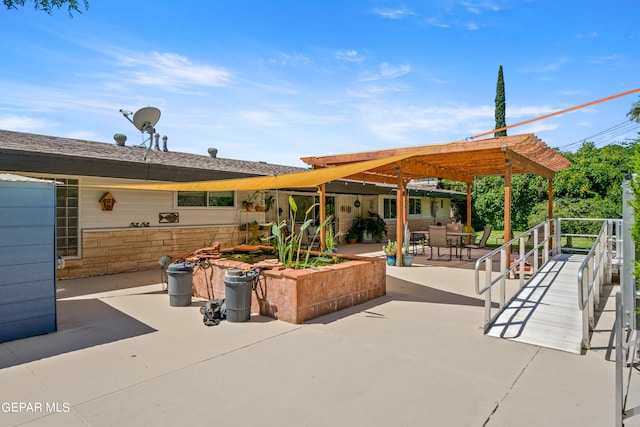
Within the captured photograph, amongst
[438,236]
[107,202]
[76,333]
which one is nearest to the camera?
[76,333]

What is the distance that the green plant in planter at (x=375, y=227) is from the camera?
16.5 meters

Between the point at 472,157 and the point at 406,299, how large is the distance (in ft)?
14.2

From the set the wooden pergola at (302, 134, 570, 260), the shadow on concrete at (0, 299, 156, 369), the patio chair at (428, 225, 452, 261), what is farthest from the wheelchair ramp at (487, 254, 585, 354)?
the shadow on concrete at (0, 299, 156, 369)

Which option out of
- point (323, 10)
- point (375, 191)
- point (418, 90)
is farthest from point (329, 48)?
point (375, 191)

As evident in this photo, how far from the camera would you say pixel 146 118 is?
30.0 ft

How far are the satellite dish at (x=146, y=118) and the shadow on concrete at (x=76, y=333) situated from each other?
4816 mm

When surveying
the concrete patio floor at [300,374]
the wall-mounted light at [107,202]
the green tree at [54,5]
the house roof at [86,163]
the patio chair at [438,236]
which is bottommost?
the concrete patio floor at [300,374]

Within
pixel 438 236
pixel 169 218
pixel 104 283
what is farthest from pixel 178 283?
pixel 438 236

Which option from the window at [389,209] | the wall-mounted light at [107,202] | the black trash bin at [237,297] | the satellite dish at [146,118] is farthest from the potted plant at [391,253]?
the window at [389,209]

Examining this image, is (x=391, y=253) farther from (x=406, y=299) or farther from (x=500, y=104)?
(x=500, y=104)

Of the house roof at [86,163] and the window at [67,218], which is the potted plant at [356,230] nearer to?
the house roof at [86,163]

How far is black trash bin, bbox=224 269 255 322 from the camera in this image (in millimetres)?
5145

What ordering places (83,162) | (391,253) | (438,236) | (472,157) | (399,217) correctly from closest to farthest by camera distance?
(83,162)
(472,157)
(399,217)
(391,253)
(438,236)

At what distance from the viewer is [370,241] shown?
16719mm
